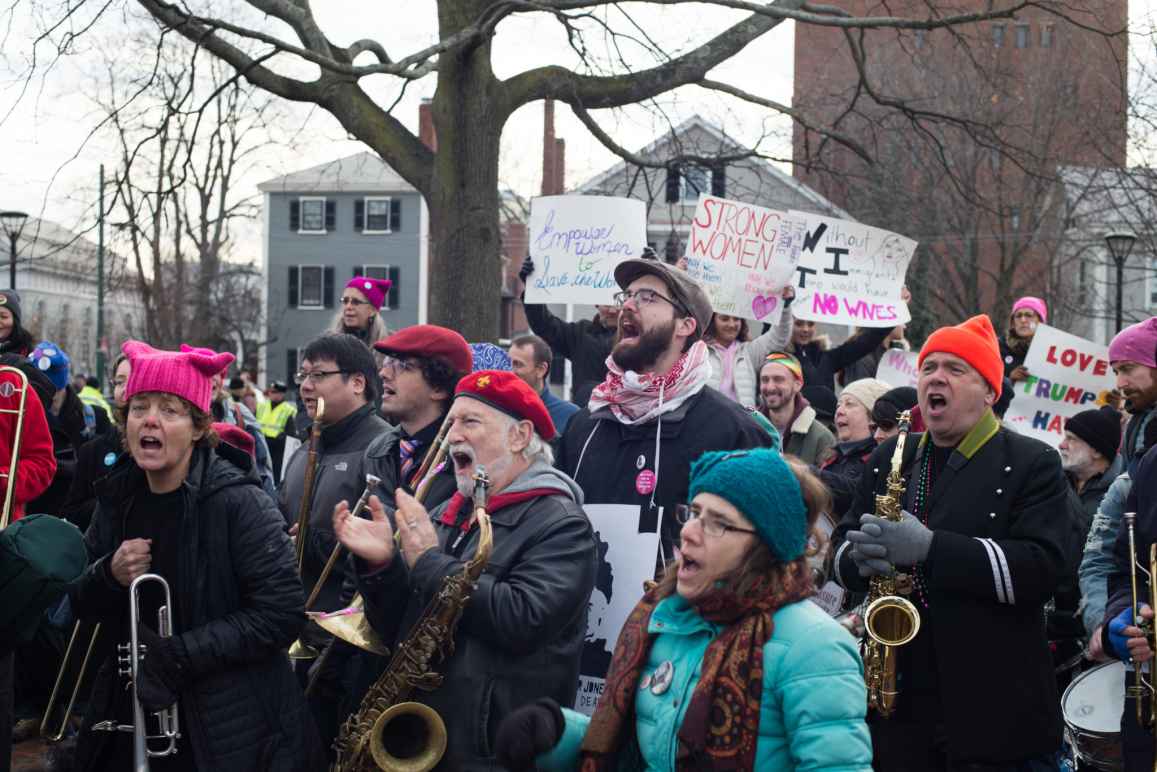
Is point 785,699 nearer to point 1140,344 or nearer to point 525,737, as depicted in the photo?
point 525,737

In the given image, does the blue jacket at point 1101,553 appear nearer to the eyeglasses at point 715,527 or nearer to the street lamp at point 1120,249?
the eyeglasses at point 715,527

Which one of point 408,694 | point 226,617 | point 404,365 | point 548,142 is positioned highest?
point 548,142

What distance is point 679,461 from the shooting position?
5.01 metres

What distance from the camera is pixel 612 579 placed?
4.99 metres

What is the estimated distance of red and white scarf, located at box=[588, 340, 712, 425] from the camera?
16.8 ft

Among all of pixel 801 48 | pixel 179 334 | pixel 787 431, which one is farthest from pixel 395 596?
pixel 801 48

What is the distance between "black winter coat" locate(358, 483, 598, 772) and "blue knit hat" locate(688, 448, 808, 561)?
36.8 inches

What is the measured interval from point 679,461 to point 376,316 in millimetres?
4403

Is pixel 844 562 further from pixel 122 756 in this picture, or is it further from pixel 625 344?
pixel 122 756

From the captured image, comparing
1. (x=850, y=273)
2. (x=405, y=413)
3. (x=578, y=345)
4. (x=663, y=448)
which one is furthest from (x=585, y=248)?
(x=663, y=448)

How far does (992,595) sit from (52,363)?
20.5 ft

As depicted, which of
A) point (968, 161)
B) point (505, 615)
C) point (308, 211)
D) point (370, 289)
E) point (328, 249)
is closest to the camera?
point (505, 615)

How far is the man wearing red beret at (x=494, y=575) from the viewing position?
425 cm

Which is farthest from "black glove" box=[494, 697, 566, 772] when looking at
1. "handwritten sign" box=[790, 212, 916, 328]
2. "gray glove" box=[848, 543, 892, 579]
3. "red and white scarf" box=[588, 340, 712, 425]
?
"handwritten sign" box=[790, 212, 916, 328]
